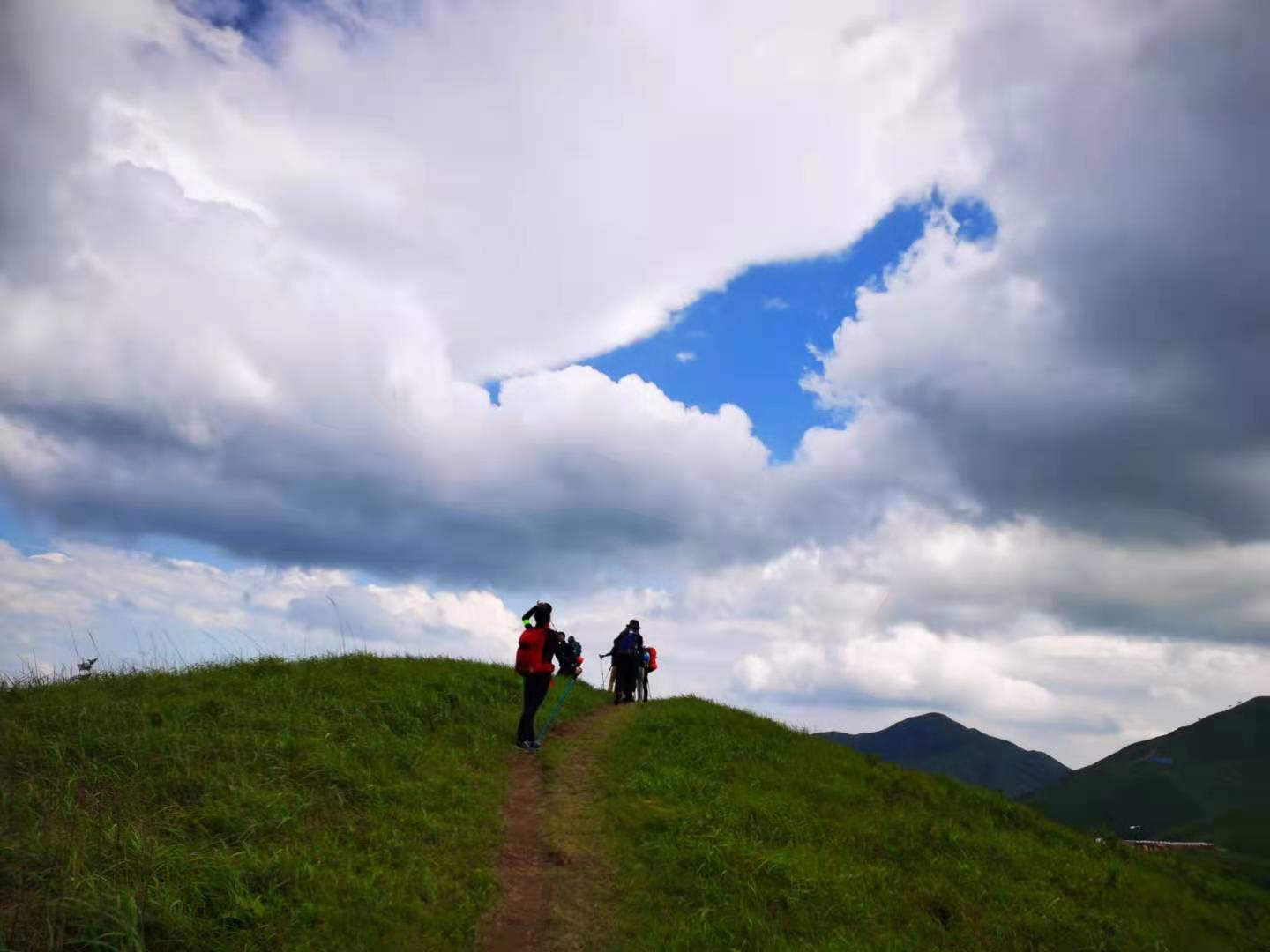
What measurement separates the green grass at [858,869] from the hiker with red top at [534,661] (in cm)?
212

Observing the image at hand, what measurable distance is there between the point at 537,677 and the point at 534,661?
1.54 feet

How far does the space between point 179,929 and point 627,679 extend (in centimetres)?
2059

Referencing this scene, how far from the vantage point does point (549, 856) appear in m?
13.3

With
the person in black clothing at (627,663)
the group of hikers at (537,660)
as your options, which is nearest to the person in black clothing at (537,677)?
the group of hikers at (537,660)

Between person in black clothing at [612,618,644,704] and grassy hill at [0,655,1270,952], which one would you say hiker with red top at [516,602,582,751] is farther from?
person in black clothing at [612,618,644,704]

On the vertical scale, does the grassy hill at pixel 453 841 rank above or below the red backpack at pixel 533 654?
below

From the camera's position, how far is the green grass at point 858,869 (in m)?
12.0

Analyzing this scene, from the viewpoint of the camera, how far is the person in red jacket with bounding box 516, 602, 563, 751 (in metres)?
18.6

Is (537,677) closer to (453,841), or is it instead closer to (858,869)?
(453,841)

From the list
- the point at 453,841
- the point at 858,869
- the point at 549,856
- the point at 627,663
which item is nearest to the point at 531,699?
the point at 549,856

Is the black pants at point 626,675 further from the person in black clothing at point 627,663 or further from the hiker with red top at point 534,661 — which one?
the hiker with red top at point 534,661

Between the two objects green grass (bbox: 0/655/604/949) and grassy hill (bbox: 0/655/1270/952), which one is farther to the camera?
grassy hill (bbox: 0/655/1270/952)

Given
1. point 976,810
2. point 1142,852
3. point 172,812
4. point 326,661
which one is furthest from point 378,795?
point 1142,852

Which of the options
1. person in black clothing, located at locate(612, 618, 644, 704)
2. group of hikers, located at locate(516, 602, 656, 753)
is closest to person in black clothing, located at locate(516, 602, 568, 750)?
group of hikers, located at locate(516, 602, 656, 753)
